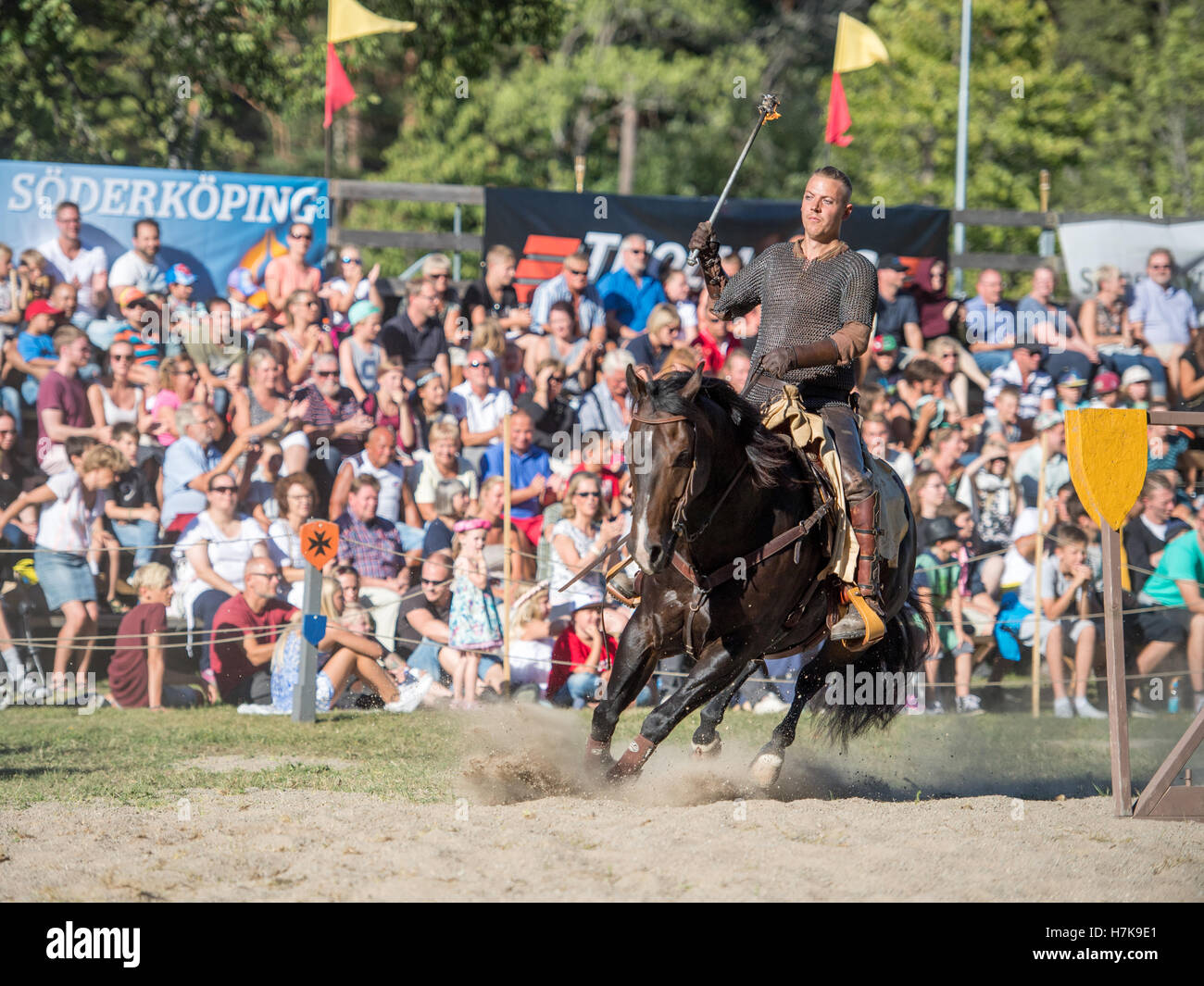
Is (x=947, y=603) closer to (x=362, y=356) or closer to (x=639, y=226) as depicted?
(x=639, y=226)

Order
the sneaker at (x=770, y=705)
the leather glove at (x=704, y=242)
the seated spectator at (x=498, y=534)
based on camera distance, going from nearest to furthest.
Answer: the leather glove at (x=704, y=242)
the sneaker at (x=770, y=705)
the seated spectator at (x=498, y=534)

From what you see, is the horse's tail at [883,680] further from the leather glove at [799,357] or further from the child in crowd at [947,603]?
the child in crowd at [947,603]

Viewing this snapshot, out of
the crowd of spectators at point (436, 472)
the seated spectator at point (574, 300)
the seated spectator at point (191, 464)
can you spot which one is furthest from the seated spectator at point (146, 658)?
the seated spectator at point (574, 300)

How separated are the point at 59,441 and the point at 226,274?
2127 millimetres

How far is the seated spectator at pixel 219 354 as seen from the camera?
11.6m

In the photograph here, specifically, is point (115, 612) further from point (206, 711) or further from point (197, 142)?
point (197, 142)

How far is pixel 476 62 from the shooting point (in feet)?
68.8

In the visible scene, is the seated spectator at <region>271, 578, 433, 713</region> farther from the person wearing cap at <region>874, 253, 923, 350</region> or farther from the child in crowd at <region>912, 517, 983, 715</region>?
the person wearing cap at <region>874, 253, 923, 350</region>

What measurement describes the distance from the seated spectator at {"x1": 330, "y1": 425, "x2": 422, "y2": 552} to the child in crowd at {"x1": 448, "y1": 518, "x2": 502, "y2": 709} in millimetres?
460

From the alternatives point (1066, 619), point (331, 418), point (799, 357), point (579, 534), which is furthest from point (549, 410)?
point (799, 357)

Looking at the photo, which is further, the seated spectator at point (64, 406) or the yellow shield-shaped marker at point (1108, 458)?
the seated spectator at point (64, 406)

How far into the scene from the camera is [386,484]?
1142 centimetres

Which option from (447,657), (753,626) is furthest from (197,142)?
(753,626)

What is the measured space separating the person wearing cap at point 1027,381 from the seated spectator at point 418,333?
538cm
